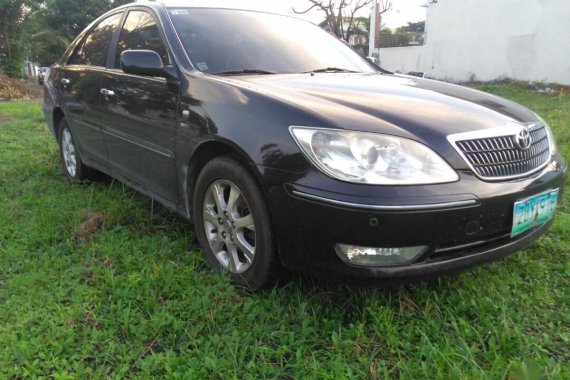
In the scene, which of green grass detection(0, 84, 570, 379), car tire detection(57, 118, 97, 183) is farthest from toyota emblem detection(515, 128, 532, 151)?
car tire detection(57, 118, 97, 183)

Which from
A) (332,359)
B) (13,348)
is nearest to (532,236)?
(332,359)

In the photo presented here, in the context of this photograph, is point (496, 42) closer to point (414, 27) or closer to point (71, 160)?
point (71, 160)

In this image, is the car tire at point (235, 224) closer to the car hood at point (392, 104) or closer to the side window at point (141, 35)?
the car hood at point (392, 104)

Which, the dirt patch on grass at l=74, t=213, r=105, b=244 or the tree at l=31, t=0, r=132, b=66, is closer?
the dirt patch on grass at l=74, t=213, r=105, b=244

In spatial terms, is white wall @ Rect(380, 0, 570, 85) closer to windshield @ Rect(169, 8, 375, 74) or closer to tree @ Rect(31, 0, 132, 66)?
windshield @ Rect(169, 8, 375, 74)

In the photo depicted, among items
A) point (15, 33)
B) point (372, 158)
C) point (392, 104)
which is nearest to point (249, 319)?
point (372, 158)

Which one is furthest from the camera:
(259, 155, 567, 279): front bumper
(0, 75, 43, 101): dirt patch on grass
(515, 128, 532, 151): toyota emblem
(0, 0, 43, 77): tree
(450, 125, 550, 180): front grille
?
(0, 0, 43, 77): tree

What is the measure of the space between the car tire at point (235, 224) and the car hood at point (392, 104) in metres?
0.43

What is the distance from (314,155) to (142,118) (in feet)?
4.73

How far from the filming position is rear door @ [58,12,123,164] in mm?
3680

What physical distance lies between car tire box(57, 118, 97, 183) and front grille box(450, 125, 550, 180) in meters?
3.21

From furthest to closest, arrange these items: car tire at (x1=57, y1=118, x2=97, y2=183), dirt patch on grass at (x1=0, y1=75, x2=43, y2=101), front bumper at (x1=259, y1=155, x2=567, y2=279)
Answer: dirt patch on grass at (x1=0, y1=75, x2=43, y2=101), car tire at (x1=57, y1=118, x2=97, y2=183), front bumper at (x1=259, y1=155, x2=567, y2=279)

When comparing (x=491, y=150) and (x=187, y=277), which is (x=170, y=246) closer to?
(x=187, y=277)

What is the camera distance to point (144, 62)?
8.89 feet
